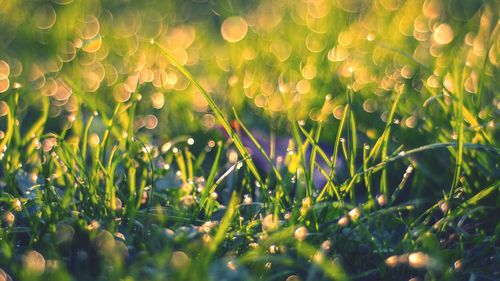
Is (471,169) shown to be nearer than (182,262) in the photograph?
No

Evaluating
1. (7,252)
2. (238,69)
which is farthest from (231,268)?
(238,69)

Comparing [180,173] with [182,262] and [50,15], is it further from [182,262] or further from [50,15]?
[50,15]

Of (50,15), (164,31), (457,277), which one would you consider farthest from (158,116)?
(50,15)

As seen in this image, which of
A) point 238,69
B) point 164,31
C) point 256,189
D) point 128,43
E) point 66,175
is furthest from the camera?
point 164,31

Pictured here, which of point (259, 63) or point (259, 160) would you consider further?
point (259, 63)

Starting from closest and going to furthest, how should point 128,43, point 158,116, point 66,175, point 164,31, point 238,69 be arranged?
point 66,175 → point 158,116 → point 238,69 → point 128,43 → point 164,31

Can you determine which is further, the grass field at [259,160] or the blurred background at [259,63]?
the blurred background at [259,63]

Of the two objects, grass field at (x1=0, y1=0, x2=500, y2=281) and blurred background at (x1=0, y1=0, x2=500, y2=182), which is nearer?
grass field at (x1=0, y1=0, x2=500, y2=281)

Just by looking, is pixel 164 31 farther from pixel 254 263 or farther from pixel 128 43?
pixel 254 263
